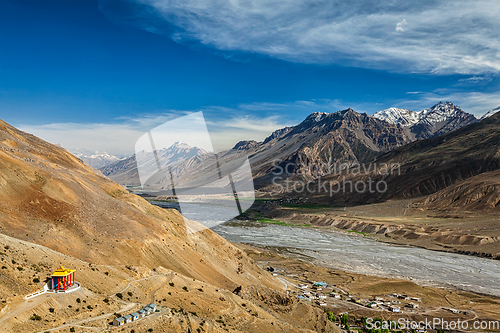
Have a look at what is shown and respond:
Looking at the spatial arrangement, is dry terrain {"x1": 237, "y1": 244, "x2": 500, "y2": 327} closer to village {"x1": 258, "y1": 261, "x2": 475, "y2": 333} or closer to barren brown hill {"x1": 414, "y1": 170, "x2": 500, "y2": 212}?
village {"x1": 258, "y1": 261, "x2": 475, "y2": 333}

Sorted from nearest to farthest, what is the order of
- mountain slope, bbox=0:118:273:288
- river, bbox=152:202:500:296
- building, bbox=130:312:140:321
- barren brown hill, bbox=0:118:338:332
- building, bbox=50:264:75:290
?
barren brown hill, bbox=0:118:338:332 < building, bbox=50:264:75:290 < building, bbox=130:312:140:321 < mountain slope, bbox=0:118:273:288 < river, bbox=152:202:500:296

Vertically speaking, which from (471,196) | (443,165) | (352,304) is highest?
(443,165)

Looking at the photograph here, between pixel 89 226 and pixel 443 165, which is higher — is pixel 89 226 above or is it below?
below

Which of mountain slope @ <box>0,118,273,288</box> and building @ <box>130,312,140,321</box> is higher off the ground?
mountain slope @ <box>0,118,273,288</box>

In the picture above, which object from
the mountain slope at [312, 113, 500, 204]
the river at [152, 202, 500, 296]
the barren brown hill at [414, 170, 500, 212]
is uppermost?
the mountain slope at [312, 113, 500, 204]

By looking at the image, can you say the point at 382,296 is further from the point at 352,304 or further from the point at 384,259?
the point at 384,259

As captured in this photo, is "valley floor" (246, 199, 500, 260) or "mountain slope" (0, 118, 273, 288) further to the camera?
"valley floor" (246, 199, 500, 260)

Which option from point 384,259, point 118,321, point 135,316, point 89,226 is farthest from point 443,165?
point 118,321

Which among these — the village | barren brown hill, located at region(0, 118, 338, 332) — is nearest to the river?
the village

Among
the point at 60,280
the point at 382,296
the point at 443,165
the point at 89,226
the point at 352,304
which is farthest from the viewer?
the point at 443,165

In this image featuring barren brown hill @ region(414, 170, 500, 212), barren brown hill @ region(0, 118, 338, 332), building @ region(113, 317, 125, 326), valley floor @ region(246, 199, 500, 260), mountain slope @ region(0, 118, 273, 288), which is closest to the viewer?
building @ region(113, 317, 125, 326)
